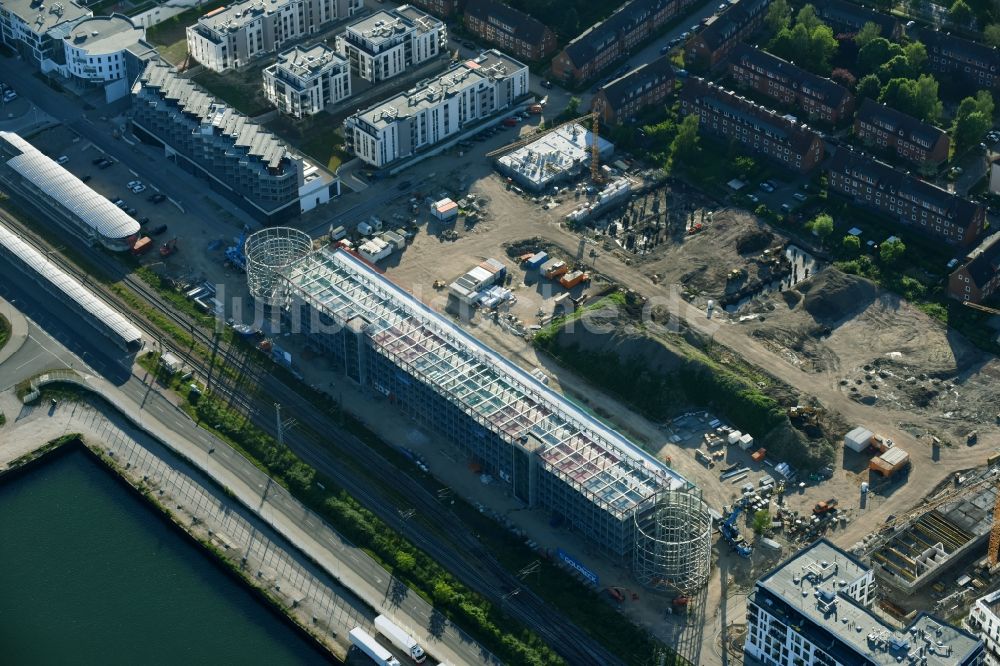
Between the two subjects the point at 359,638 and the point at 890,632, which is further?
the point at 359,638

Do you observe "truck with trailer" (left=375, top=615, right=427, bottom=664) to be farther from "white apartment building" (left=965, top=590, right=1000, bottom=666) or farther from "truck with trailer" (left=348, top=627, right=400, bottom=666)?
"white apartment building" (left=965, top=590, right=1000, bottom=666)

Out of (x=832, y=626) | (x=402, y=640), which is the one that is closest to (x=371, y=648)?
(x=402, y=640)

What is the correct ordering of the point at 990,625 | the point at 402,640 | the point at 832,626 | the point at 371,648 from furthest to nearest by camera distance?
the point at 402,640 → the point at 990,625 → the point at 371,648 → the point at 832,626

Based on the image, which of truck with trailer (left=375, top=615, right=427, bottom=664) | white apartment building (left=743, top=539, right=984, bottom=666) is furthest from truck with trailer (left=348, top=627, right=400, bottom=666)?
white apartment building (left=743, top=539, right=984, bottom=666)

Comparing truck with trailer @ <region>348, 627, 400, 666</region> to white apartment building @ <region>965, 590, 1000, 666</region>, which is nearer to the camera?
truck with trailer @ <region>348, 627, 400, 666</region>

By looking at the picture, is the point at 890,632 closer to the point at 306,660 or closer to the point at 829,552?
the point at 829,552

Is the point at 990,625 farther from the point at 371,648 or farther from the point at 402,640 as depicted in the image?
the point at 371,648

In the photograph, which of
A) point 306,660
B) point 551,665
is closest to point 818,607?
point 551,665
